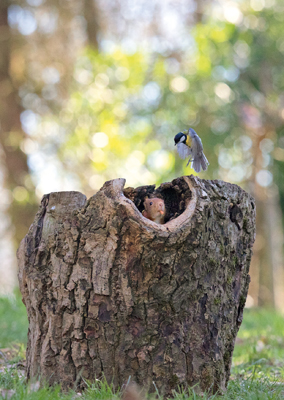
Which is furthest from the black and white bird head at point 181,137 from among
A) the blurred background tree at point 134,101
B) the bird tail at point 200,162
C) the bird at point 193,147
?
the blurred background tree at point 134,101

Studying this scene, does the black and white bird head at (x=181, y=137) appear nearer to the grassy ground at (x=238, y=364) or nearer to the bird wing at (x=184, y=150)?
the bird wing at (x=184, y=150)

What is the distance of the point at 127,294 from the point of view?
7.40ft

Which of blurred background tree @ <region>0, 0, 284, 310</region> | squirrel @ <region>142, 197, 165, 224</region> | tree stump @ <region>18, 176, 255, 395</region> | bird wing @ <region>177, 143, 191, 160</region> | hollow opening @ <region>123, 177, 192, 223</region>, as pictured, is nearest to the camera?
tree stump @ <region>18, 176, 255, 395</region>

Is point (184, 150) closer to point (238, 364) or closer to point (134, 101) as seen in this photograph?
point (238, 364)

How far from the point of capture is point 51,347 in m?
2.34

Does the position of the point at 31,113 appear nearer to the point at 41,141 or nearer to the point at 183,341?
the point at 41,141

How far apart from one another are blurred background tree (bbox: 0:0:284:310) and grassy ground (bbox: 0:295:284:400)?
4.11 meters

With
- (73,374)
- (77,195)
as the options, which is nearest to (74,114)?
(77,195)

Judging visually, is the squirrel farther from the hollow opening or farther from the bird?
the bird

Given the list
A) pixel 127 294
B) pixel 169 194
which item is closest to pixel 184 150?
pixel 169 194

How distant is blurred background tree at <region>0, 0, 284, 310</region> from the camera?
9.26 m

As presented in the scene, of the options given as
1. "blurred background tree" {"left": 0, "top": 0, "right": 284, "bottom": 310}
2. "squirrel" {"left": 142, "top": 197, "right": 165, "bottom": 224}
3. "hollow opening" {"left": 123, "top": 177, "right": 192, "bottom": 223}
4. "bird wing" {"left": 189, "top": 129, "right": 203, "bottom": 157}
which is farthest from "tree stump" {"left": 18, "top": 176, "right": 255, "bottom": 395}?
"blurred background tree" {"left": 0, "top": 0, "right": 284, "bottom": 310}

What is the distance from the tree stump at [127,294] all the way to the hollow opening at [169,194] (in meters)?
0.11

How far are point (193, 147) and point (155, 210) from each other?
104cm
